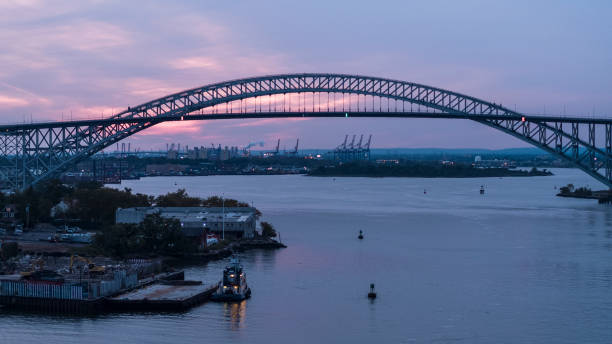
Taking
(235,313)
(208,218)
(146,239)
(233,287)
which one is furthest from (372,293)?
(208,218)

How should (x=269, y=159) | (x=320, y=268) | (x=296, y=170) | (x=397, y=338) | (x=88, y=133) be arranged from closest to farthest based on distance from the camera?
(x=397, y=338) → (x=320, y=268) → (x=88, y=133) → (x=296, y=170) → (x=269, y=159)

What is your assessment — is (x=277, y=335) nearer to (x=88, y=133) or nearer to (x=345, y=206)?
(x=88, y=133)

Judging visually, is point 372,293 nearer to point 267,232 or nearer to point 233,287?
point 233,287

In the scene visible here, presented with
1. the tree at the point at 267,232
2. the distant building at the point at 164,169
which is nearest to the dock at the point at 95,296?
the tree at the point at 267,232

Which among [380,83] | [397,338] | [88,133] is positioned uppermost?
[380,83]

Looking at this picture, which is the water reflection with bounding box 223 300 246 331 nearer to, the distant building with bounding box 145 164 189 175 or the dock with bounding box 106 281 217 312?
the dock with bounding box 106 281 217 312

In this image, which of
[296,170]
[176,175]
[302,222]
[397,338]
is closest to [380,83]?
[302,222]

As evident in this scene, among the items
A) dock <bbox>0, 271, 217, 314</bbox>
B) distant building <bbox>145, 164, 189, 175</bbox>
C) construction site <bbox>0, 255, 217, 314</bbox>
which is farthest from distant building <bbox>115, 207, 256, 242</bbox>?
distant building <bbox>145, 164, 189, 175</bbox>
